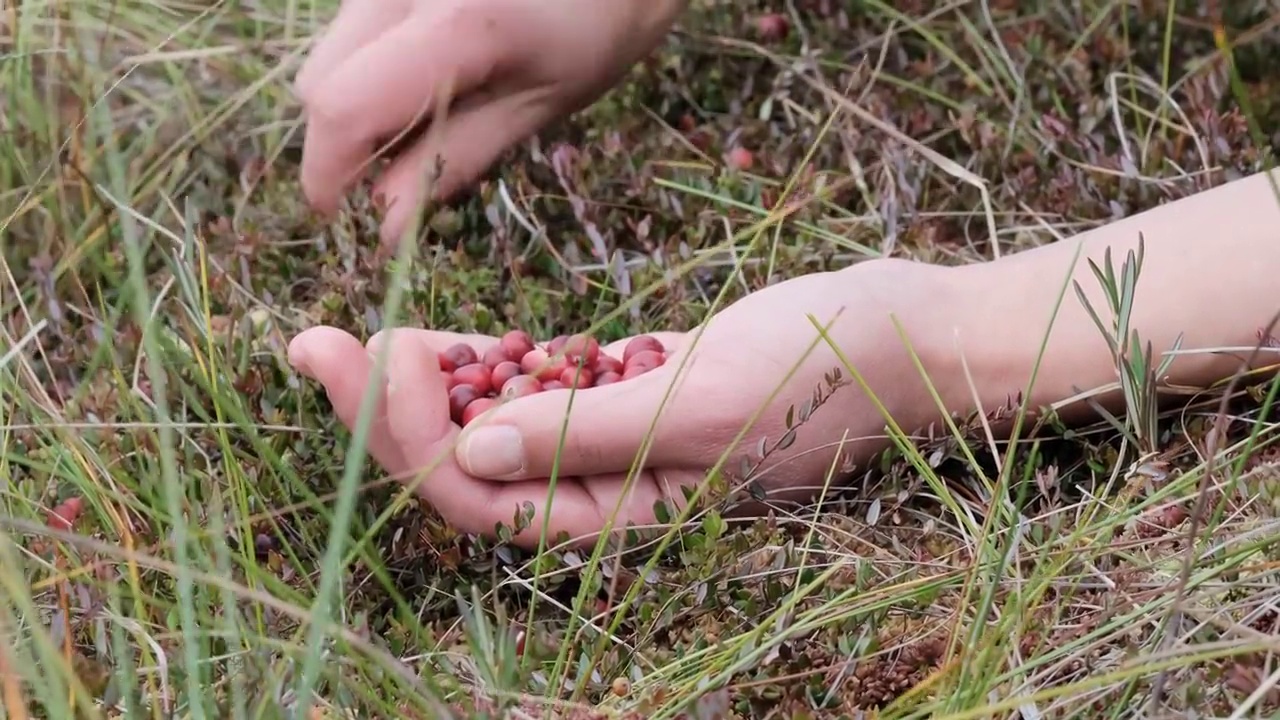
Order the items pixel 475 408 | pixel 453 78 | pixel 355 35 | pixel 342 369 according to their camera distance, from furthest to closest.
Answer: pixel 355 35
pixel 453 78
pixel 475 408
pixel 342 369

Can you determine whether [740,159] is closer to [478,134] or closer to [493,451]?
[478,134]

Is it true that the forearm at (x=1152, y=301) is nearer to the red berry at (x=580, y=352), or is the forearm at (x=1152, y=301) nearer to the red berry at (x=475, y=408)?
the red berry at (x=580, y=352)

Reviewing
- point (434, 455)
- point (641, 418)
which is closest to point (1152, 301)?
point (641, 418)

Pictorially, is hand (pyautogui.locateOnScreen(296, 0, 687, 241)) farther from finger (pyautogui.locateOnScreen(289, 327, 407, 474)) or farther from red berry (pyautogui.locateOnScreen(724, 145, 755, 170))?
finger (pyautogui.locateOnScreen(289, 327, 407, 474))

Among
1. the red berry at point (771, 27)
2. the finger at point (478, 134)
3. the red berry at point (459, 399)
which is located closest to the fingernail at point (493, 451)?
the red berry at point (459, 399)

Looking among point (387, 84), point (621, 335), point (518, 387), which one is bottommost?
point (621, 335)

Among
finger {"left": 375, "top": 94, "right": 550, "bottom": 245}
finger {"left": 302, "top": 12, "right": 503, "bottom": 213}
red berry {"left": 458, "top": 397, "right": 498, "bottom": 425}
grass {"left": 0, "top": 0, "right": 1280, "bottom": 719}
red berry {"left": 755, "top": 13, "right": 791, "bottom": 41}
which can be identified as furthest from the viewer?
red berry {"left": 755, "top": 13, "right": 791, "bottom": 41}

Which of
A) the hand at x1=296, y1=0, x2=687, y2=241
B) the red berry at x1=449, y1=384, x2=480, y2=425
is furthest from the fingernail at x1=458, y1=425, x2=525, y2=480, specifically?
the hand at x1=296, y1=0, x2=687, y2=241
